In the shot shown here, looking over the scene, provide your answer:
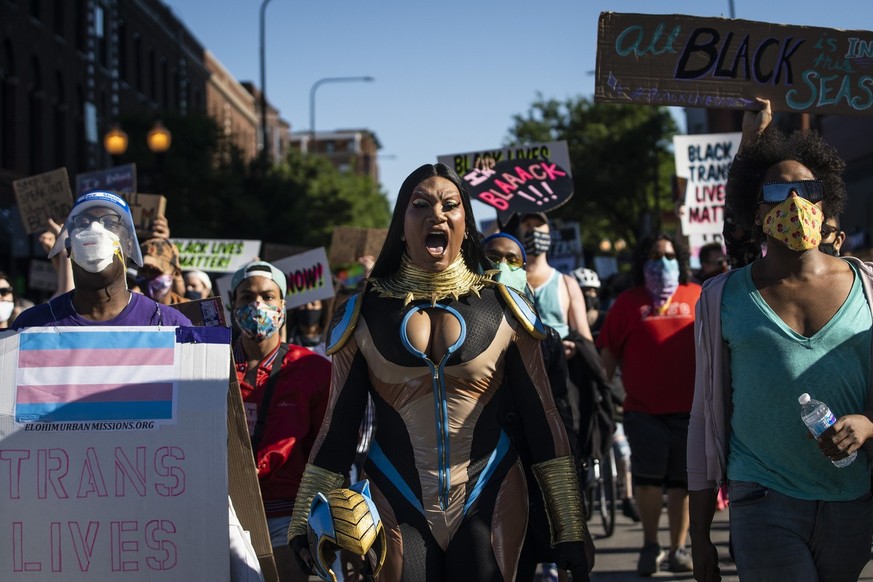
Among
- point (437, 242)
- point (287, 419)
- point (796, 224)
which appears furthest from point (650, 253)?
point (437, 242)

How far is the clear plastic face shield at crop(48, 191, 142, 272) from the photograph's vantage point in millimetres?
4719

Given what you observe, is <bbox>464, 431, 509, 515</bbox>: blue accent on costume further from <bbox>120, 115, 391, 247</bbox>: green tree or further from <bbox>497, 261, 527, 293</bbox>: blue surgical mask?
<bbox>120, 115, 391, 247</bbox>: green tree

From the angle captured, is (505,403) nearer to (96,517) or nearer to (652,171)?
(96,517)

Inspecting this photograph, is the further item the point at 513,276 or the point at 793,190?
the point at 513,276

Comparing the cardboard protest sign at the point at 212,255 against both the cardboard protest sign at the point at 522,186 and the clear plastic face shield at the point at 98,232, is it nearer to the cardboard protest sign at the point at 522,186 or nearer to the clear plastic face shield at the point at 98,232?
the cardboard protest sign at the point at 522,186

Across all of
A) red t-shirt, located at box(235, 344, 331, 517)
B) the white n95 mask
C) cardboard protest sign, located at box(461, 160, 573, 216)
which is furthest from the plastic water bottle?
cardboard protest sign, located at box(461, 160, 573, 216)

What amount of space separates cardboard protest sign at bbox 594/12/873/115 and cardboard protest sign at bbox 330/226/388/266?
8999mm

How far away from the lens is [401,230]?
4.47 metres

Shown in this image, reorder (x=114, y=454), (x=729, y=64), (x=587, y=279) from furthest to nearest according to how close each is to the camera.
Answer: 1. (x=587, y=279)
2. (x=729, y=64)
3. (x=114, y=454)

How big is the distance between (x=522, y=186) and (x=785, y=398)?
236 inches

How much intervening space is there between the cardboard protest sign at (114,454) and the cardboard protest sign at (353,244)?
10070 millimetres

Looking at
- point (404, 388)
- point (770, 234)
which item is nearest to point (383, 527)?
point (404, 388)

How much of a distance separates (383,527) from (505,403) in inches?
23.0

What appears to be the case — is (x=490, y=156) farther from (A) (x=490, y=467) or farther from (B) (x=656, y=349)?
(A) (x=490, y=467)
